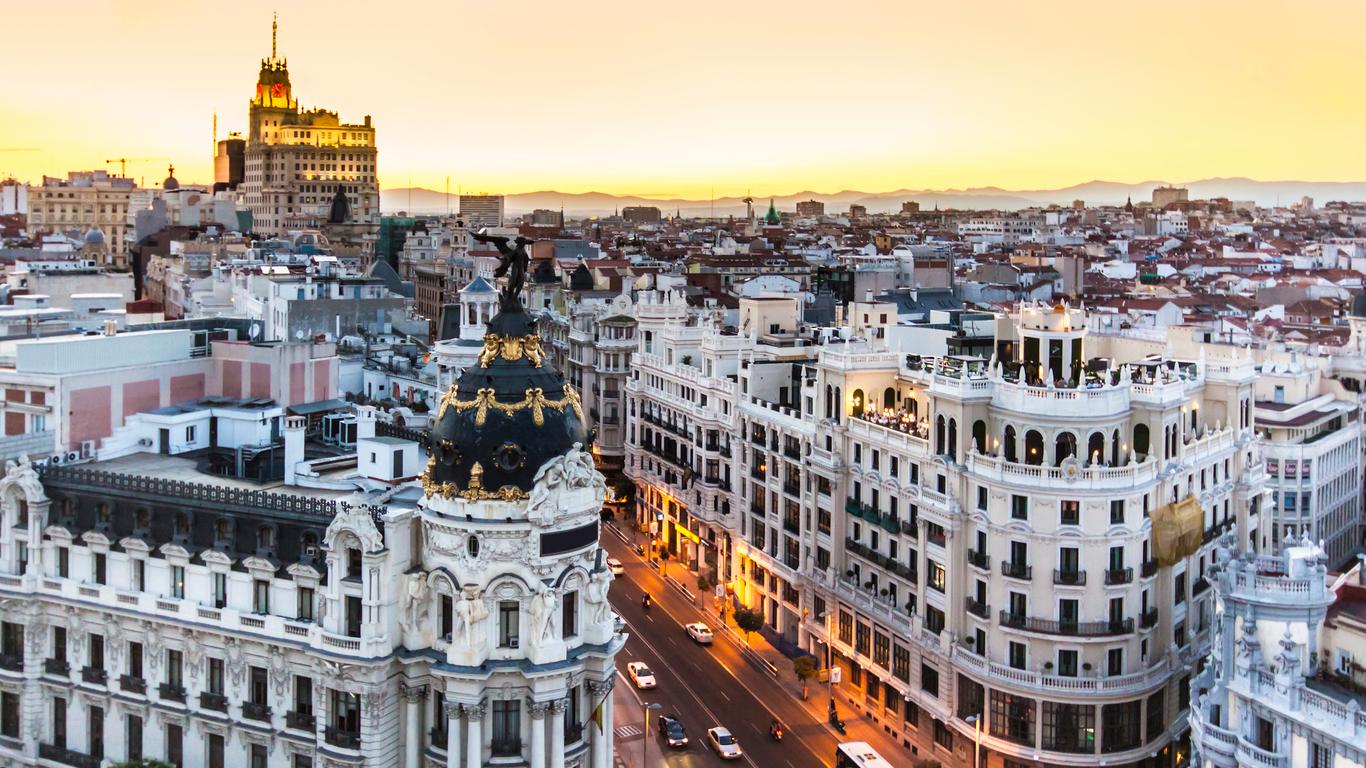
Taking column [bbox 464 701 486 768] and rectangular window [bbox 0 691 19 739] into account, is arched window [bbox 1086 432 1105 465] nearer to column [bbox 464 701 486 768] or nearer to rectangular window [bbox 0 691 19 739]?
column [bbox 464 701 486 768]

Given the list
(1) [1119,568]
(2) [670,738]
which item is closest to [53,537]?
(2) [670,738]

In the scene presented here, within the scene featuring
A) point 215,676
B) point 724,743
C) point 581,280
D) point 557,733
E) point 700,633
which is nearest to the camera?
point 557,733

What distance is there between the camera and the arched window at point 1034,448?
7745 cm

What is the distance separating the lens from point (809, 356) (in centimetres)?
11138

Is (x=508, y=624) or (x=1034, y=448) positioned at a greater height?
(x=1034, y=448)

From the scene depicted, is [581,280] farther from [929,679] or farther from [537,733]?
[537,733]

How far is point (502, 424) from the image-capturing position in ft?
198

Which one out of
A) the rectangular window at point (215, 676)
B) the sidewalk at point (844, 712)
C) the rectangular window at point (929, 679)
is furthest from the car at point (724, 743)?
the rectangular window at point (215, 676)

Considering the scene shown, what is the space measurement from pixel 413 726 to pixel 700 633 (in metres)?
42.8

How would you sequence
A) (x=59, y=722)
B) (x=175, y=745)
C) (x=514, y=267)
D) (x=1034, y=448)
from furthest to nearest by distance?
1. (x=1034, y=448)
2. (x=59, y=722)
3. (x=175, y=745)
4. (x=514, y=267)

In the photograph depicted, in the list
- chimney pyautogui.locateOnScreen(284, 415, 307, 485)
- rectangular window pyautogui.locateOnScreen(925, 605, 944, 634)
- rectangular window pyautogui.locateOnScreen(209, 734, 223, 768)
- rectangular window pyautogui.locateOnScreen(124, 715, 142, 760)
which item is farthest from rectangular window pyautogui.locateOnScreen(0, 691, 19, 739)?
rectangular window pyautogui.locateOnScreen(925, 605, 944, 634)

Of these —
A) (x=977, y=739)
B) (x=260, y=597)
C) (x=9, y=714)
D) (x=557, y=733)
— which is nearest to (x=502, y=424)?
(x=557, y=733)

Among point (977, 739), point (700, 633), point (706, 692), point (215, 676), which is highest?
point (215, 676)

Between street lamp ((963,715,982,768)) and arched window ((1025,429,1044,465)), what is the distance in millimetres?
14402
